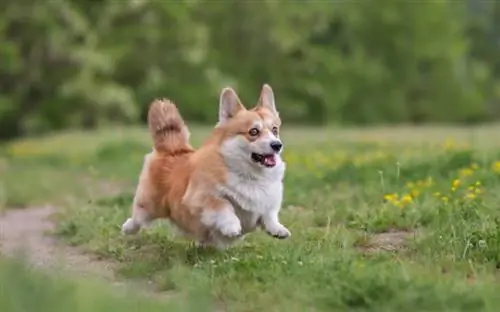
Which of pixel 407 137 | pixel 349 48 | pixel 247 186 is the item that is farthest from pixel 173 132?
pixel 349 48

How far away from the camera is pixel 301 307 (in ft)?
15.2

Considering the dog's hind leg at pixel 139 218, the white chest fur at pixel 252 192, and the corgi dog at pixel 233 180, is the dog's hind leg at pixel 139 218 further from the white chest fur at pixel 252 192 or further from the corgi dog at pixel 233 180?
the white chest fur at pixel 252 192

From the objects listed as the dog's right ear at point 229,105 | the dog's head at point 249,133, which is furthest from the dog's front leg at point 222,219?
the dog's right ear at point 229,105

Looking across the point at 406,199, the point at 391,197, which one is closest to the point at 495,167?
the point at 391,197

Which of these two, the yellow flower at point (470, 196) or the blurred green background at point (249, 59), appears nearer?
the yellow flower at point (470, 196)

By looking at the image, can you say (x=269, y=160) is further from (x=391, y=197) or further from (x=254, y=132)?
(x=391, y=197)

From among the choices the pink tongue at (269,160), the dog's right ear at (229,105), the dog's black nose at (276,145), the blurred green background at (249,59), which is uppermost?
the dog's right ear at (229,105)

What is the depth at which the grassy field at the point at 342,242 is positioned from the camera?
15.5 ft

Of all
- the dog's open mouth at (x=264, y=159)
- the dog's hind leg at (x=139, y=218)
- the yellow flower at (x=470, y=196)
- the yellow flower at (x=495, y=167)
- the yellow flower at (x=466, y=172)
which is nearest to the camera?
the dog's open mouth at (x=264, y=159)

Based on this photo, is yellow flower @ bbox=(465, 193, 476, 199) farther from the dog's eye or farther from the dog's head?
the dog's eye

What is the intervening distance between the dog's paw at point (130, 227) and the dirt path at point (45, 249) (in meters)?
0.32

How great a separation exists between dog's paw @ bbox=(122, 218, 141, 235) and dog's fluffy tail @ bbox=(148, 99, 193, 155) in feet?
1.70

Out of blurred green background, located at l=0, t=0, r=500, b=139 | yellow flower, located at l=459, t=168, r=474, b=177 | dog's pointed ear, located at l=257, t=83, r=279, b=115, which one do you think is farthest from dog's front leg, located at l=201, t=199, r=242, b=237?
blurred green background, located at l=0, t=0, r=500, b=139

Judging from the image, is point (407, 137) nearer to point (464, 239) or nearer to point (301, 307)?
point (464, 239)
